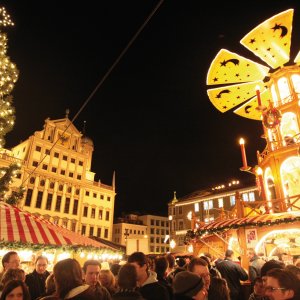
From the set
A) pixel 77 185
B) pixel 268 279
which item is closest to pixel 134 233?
pixel 77 185

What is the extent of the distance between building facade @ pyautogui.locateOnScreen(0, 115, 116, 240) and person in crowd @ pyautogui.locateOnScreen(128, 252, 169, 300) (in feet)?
118

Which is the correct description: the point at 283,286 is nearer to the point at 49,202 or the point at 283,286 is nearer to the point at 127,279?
the point at 127,279

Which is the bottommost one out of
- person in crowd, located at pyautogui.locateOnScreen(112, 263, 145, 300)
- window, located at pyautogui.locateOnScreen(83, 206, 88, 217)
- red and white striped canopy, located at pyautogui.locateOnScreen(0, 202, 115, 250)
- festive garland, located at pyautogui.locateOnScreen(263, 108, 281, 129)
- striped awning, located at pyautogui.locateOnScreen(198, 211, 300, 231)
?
person in crowd, located at pyautogui.locateOnScreen(112, 263, 145, 300)

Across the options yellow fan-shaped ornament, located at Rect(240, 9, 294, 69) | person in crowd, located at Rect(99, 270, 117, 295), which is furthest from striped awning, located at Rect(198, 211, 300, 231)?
yellow fan-shaped ornament, located at Rect(240, 9, 294, 69)

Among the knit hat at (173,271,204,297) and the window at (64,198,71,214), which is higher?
the window at (64,198,71,214)

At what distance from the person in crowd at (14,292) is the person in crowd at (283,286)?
131 inches

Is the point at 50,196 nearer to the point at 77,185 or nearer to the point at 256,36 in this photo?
the point at 77,185

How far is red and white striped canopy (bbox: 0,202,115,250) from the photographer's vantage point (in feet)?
22.8

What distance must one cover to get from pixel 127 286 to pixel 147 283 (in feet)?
2.43

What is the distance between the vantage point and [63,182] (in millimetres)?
44344

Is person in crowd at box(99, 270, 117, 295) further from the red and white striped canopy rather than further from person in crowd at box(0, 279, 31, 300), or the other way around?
the red and white striped canopy

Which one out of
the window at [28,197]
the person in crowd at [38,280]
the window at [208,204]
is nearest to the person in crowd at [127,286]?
the person in crowd at [38,280]

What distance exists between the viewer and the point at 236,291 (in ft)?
21.6

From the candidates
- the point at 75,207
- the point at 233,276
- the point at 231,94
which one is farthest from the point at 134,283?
the point at 75,207
